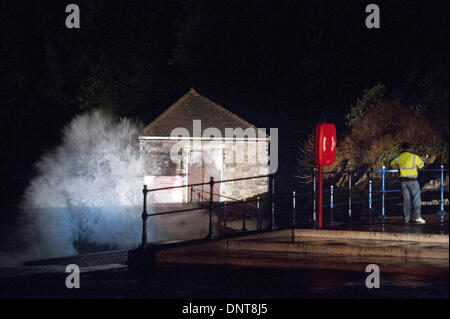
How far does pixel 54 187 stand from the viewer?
33.8 metres

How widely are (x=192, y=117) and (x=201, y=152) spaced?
1.84 m

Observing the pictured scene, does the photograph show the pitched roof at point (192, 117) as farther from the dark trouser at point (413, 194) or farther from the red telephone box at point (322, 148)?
the dark trouser at point (413, 194)

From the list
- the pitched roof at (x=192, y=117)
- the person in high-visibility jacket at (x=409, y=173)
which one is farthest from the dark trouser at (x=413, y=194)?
the pitched roof at (x=192, y=117)

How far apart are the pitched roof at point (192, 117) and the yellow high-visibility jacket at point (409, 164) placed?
1618cm

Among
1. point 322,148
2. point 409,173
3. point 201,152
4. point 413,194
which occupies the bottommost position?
point 413,194

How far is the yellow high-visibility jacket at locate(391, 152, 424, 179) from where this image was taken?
45.3 ft

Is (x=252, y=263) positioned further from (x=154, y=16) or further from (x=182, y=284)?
(x=154, y=16)

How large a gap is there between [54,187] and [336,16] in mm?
17519

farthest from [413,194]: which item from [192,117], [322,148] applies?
[192,117]

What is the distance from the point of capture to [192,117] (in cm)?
3030

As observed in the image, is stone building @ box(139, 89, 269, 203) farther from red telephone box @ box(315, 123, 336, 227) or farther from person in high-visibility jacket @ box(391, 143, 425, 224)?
person in high-visibility jacket @ box(391, 143, 425, 224)

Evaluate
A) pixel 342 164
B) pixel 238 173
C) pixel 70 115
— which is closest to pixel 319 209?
pixel 342 164

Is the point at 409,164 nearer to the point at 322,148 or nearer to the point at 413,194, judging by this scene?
the point at 413,194

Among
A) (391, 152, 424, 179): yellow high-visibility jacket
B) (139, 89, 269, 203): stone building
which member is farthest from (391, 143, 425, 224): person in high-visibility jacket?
(139, 89, 269, 203): stone building
